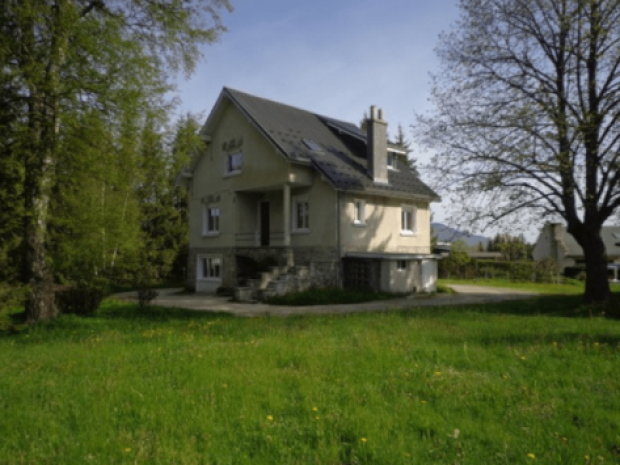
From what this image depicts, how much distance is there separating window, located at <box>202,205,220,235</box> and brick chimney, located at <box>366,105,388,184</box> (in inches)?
334

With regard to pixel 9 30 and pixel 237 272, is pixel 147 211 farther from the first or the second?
pixel 9 30

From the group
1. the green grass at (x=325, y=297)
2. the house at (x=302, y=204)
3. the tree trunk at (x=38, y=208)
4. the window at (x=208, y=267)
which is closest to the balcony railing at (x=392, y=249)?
the house at (x=302, y=204)

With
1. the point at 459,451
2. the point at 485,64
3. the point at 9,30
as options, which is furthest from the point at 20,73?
the point at 485,64

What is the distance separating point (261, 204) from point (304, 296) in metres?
7.86

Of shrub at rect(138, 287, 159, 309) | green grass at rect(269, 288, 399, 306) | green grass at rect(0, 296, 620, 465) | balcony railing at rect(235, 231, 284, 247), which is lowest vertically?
green grass at rect(0, 296, 620, 465)

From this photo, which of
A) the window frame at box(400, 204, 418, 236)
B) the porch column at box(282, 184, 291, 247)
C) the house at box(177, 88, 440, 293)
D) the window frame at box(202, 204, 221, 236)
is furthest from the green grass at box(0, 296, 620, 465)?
the window frame at box(202, 204, 221, 236)

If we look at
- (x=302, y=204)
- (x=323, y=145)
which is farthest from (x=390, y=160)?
(x=302, y=204)

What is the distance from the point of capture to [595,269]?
17719mm

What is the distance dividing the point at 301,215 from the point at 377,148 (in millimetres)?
5056

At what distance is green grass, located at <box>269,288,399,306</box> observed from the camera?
1975 cm

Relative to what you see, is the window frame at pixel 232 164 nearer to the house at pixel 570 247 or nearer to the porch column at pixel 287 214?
the porch column at pixel 287 214

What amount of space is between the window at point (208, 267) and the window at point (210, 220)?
1.45 m

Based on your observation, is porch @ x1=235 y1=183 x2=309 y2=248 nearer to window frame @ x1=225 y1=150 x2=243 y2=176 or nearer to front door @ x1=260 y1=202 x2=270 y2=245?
front door @ x1=260 y1=202 x2=270 y2=245

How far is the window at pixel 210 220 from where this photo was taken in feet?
90.1
